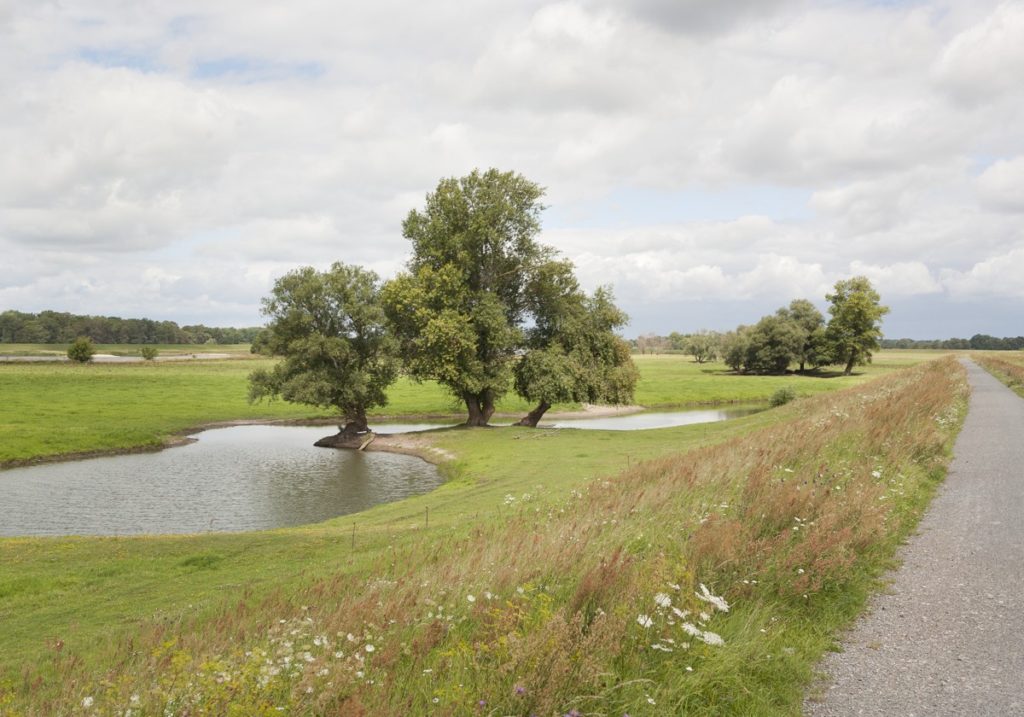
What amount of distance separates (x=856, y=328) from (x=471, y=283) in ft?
336

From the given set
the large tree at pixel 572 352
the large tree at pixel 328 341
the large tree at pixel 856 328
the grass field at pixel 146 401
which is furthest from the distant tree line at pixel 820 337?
the large tree at pixel 328 341

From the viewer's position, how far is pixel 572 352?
46.4 meters

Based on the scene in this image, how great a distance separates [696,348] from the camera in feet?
Answer: 574

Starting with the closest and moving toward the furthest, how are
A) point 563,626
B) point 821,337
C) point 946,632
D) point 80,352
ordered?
1. point 563,626
2. point 946,632
3. point 80,352
4. point 821,337

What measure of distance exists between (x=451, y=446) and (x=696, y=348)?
14365 centimetres

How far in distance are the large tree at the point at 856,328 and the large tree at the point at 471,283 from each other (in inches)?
3747

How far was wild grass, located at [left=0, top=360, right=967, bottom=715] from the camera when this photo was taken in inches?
208

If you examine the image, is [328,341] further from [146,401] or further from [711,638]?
[711,638]

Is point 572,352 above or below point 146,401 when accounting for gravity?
above

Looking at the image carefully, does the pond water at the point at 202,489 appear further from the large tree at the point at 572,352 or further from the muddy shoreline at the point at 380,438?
the large tree at the point at 572,352

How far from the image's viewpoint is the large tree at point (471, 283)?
44.3 m

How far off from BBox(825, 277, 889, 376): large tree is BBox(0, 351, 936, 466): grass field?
1500cm

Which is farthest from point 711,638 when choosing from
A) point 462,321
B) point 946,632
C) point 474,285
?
point 474,285

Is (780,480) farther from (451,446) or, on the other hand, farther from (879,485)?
(451,446)
